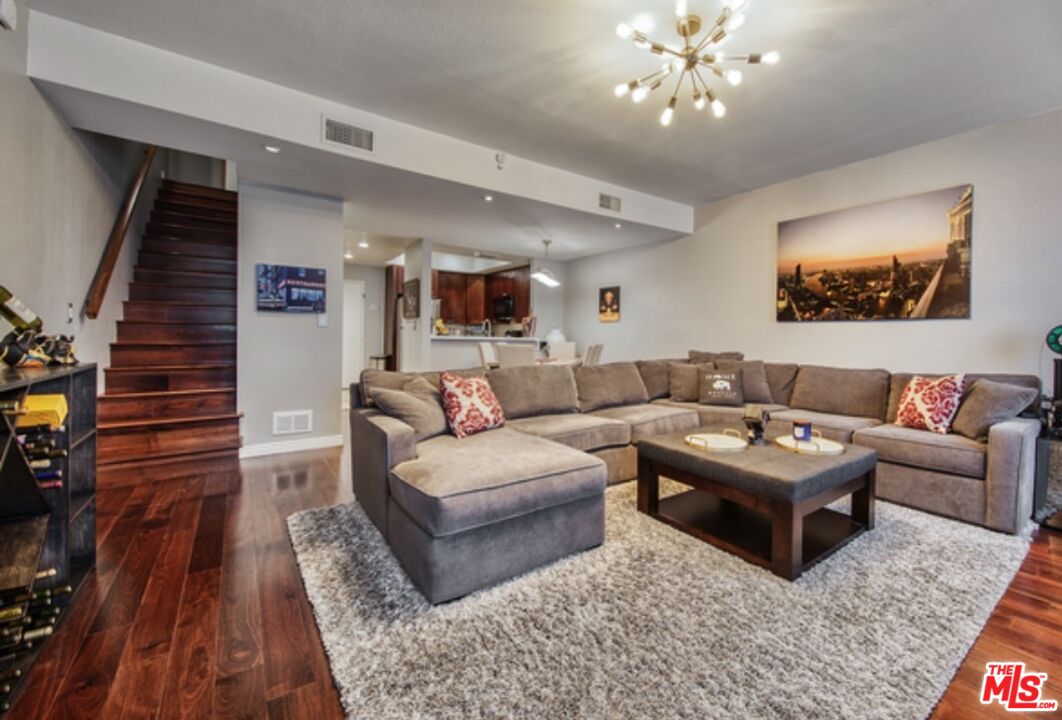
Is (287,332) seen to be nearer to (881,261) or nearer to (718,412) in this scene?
(718,412)

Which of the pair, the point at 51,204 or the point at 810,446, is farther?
the point at 51,204

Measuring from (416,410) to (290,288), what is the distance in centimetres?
245

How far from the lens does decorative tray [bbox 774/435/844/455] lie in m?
2.33

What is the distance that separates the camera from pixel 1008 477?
7.91 feet

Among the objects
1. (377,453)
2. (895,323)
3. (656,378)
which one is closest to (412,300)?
(656,378)

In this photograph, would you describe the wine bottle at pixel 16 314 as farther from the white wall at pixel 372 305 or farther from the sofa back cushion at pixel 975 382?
the white wall at pixel 372 305

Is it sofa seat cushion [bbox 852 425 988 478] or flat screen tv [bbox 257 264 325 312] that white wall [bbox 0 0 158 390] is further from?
sofa seat cushion [bbox 852 425 988 478]

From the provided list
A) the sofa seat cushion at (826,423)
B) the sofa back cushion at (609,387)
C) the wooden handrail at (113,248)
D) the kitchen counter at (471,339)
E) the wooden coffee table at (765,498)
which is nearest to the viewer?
the wooden coffee table at (765,498)

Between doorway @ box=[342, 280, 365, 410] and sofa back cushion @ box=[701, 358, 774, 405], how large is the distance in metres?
6.69

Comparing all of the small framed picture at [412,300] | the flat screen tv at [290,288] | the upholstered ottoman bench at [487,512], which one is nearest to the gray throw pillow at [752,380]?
the upholstered ottoman bench at [487,512]

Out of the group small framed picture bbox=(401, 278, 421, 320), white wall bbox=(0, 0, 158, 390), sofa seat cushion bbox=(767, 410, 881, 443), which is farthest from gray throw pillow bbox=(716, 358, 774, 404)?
white wall bbox=(0, 0, 158, 390)

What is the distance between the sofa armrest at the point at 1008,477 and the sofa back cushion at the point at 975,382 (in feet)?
1.69

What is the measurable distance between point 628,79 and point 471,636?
3195 millimetres

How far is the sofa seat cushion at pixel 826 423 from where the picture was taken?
3129 millimetres
